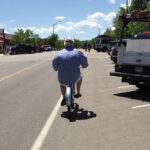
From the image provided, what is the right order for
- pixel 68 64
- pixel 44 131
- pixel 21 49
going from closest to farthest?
pixel 44 131, pixel 68 64, pixel 21 49

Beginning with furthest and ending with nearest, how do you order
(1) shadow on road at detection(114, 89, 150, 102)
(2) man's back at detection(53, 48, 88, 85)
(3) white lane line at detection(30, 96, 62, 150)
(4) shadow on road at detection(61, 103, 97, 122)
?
(1) shadow on road at detection(114, 89, 150, 102), (2) man's back at detection(53, 48, 88, 85), (4) shadow on road at detection(61, 103, 97, 122), (3) white lane line at detection(30, 96, 62, 150)

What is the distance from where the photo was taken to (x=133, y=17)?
9914mm

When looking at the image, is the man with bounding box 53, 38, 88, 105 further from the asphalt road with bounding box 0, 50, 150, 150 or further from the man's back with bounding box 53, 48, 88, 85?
the asphalt road with bounding box 0, 50, 150, 150

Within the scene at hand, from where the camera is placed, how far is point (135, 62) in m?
8.97

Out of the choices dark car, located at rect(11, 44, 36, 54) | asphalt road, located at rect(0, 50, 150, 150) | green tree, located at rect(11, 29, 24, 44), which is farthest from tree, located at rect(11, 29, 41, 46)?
asphalt road, located at rect(0, 50, 150, 150)

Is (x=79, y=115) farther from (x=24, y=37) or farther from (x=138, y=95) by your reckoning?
(x=24, y=37)

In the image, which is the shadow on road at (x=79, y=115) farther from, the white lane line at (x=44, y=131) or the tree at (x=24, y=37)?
the tree at (x=24, y=37)

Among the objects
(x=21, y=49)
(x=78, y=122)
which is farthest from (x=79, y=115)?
(x=21, y=49)

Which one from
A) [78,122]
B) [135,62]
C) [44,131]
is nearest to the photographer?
[44,131]

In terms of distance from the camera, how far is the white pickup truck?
8.58 m

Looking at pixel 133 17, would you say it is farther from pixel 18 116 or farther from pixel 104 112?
pixel 18 116

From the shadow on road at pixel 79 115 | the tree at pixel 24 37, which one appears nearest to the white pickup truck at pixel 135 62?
the shadow on road at pixel 79 115

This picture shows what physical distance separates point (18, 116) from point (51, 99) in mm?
2045

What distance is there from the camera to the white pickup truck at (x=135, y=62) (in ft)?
28.1
